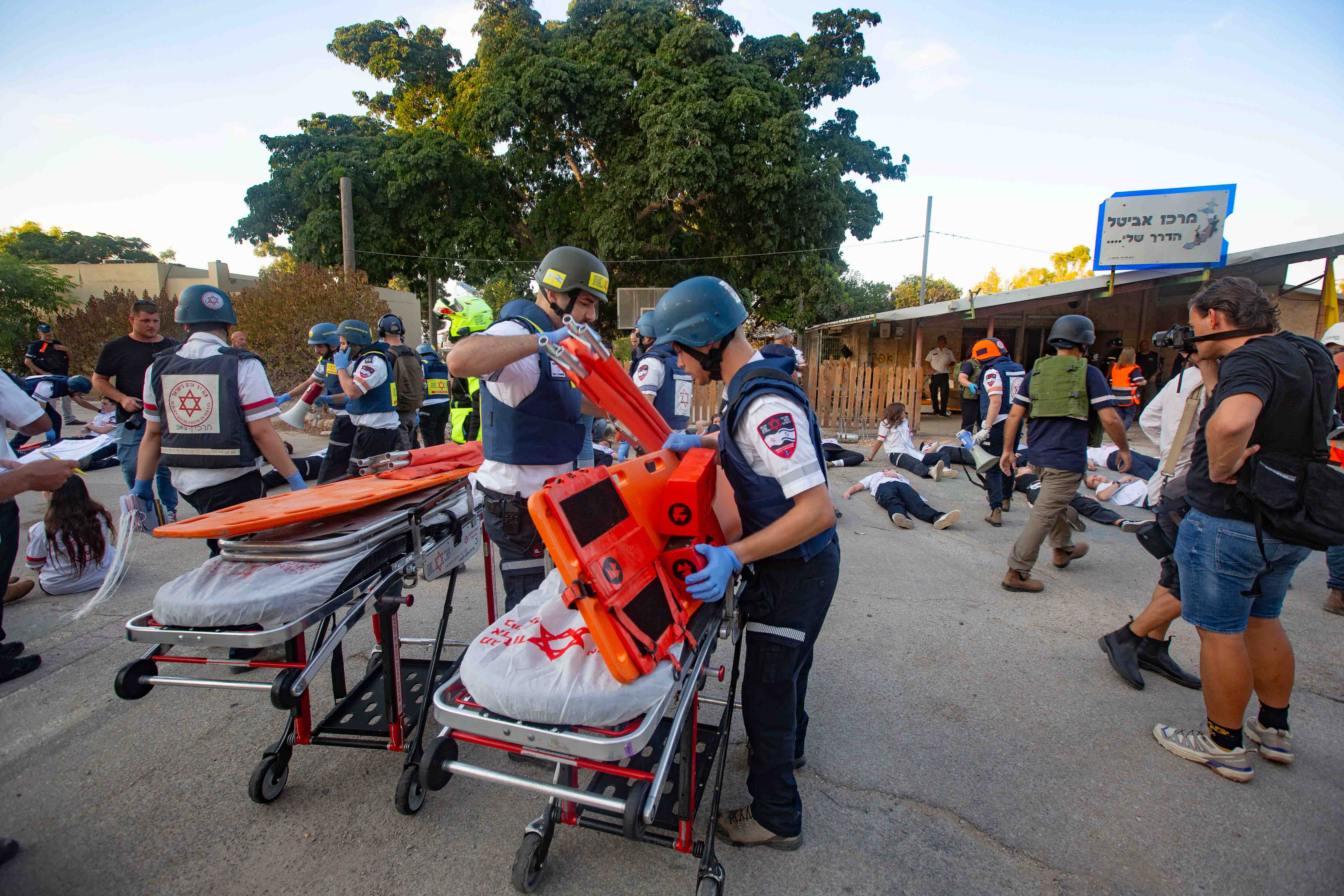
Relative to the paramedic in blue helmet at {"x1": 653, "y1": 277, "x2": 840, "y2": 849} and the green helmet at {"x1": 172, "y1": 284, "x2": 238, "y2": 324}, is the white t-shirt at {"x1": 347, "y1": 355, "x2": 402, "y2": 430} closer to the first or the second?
the green helmet at {"x1": 172, "y1": 284, "x2": 238, "y2": 324}

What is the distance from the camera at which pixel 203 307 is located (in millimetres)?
3240

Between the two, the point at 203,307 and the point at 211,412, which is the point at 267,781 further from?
the point at 203,307

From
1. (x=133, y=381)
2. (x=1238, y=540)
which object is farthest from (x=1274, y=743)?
(x=133, y=381)

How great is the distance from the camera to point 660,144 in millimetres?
17156

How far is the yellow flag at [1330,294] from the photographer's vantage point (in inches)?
332

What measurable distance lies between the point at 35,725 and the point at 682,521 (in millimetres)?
3468

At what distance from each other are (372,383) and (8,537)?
2.49 meters

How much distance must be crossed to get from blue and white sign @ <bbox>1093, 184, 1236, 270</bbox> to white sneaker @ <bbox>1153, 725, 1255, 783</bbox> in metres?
10.1

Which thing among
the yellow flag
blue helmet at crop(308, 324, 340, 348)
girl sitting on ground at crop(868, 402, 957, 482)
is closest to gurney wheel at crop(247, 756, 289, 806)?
blue helmet at crop(308, 324, 340, 348)

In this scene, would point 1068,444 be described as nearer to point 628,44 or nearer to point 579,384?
point 579,384

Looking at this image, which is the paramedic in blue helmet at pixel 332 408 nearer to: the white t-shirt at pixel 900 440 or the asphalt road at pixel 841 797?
the asphalt road at pixel 841 797

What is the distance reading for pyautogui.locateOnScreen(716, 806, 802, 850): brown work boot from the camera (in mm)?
2189

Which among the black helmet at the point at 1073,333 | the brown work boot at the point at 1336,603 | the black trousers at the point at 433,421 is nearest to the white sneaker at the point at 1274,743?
the brown work boot at the point at 1336,603

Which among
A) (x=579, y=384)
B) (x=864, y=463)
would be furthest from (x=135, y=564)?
(x=864, y=463)
